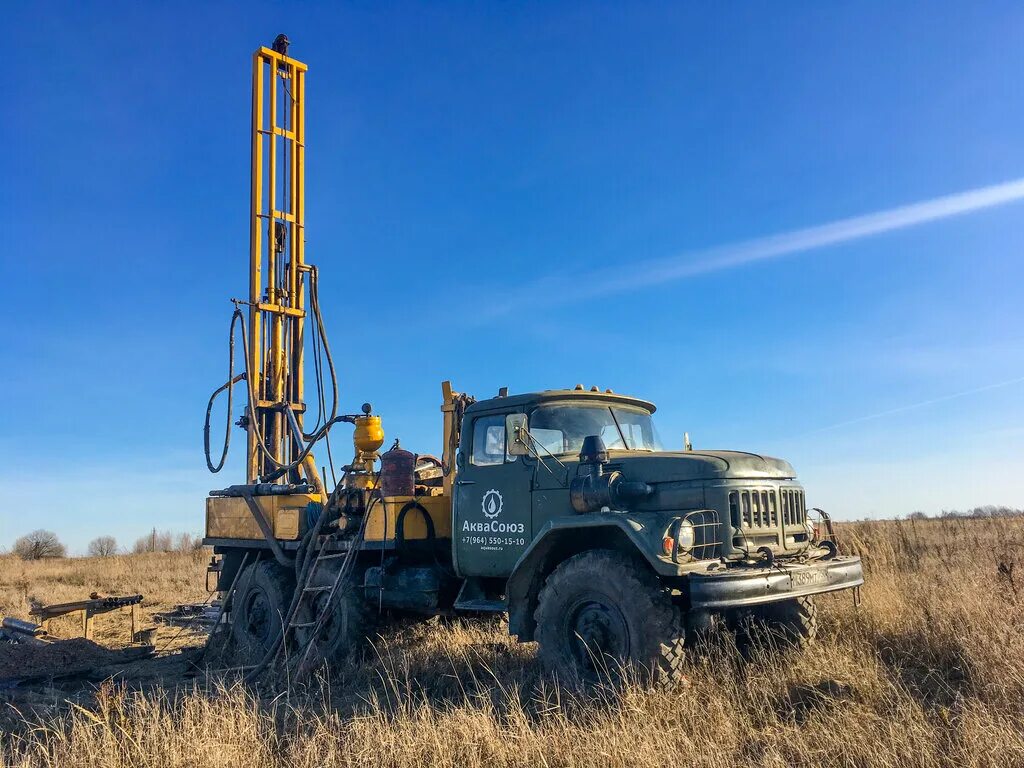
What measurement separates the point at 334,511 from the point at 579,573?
404cm

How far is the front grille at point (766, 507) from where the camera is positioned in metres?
6.64

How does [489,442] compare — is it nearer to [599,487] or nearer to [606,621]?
[599,487]

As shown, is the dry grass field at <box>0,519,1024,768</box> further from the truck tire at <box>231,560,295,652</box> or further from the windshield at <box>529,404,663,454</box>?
the windshield at <box>529,404,663,454</box>

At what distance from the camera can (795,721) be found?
5406 mm

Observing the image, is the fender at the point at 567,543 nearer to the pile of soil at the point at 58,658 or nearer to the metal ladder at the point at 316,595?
the metal ladder at the point at 316,595

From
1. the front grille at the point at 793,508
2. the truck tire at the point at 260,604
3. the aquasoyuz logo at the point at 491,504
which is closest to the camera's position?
the front grille at the point at 793,508

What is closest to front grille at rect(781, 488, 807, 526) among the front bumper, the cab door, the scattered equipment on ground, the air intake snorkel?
the front bumper

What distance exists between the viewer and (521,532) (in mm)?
7547

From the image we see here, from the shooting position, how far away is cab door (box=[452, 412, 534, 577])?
7617 mm

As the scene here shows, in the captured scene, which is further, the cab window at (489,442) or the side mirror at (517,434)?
the cab window at (489,442)

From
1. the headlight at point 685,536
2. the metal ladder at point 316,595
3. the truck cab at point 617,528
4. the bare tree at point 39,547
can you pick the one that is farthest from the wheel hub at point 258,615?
the bare tree at point 39,547

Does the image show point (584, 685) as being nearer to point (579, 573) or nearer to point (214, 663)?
point (579, 573)

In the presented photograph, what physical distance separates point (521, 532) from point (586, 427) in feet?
3.88

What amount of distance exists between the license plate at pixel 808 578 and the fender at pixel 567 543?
98cm
